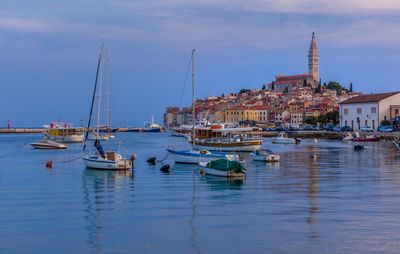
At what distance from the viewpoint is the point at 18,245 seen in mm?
14195

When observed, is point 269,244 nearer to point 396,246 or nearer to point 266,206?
point 396,246

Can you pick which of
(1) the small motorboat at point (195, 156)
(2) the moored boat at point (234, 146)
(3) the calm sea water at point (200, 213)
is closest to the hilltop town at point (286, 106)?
(2) the moored boat at point (234, 146)

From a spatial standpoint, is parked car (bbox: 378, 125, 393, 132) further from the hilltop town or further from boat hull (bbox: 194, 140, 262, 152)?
boat hull (bbox: 194, 140, 262, 152)

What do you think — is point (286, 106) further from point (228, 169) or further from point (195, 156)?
point (228, 169)

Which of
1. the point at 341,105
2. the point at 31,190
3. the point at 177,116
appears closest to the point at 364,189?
the point at 31,190

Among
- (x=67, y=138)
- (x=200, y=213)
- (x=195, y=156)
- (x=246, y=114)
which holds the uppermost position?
(x=246, y=114)

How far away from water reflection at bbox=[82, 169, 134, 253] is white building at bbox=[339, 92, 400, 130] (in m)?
67.2

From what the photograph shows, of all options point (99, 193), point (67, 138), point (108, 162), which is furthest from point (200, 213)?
point (67, 138)

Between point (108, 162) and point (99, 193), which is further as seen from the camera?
point (108, 162)

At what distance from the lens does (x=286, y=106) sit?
155250 mm

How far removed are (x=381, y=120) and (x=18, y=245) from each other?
85.7 meters

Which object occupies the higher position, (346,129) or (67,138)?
(346,129)

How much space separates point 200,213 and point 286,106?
138m

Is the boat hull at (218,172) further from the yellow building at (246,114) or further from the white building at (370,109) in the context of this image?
the yellow building at (246,114)
